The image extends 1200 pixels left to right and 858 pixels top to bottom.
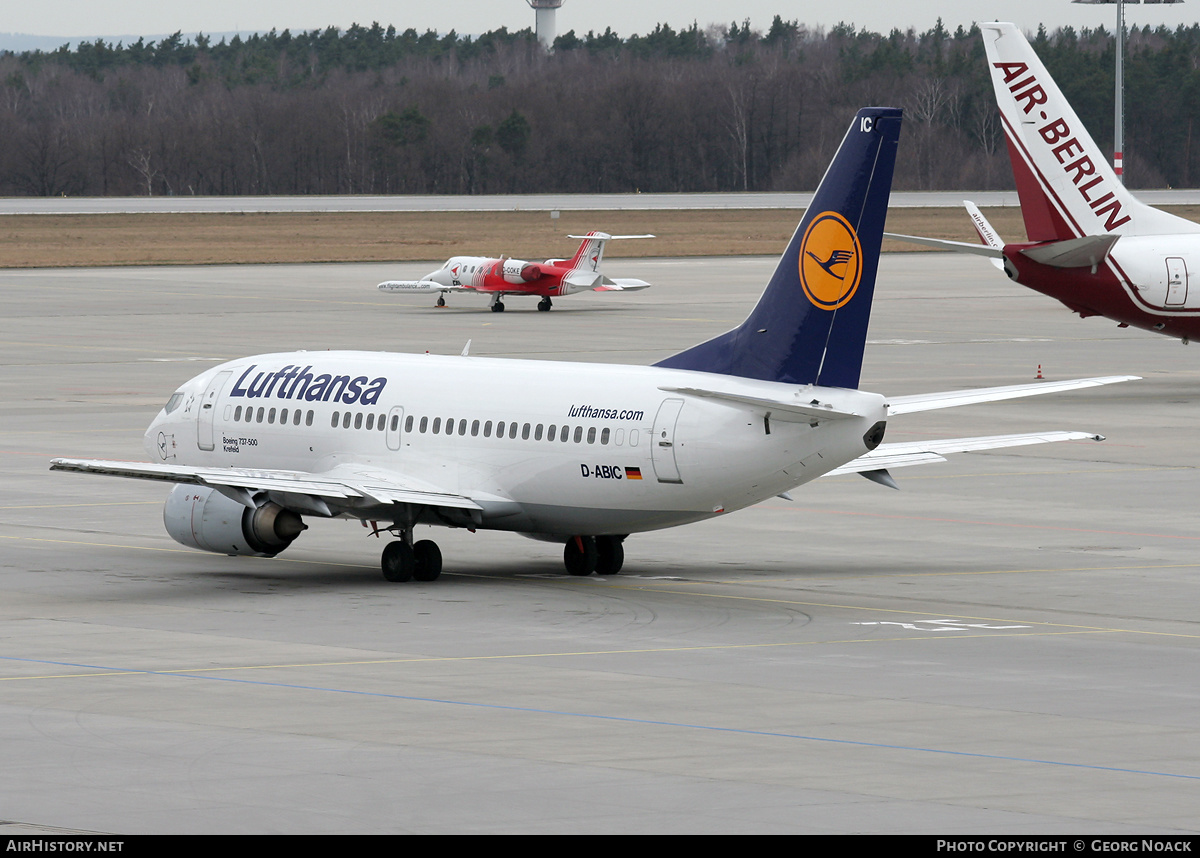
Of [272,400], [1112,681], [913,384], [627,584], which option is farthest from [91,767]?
[913,384]

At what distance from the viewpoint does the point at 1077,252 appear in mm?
57656

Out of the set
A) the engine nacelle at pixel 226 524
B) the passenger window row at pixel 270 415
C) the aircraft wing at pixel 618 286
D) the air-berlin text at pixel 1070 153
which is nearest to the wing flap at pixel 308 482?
the engine nacelle at pixel 226 524

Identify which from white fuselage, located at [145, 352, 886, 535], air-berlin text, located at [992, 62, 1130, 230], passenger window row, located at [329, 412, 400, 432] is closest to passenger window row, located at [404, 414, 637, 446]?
white fuselage, located at [145, 352, 886, 535]

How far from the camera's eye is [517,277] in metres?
96.1

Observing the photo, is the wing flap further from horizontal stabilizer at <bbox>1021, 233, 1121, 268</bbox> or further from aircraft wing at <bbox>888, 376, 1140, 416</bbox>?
horizontal stabilizer at <bbox>1021, 233, 1121, 268</bbox>

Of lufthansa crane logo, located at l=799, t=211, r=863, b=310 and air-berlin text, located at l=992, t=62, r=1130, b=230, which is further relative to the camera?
air-berlin text, located at l=992, t=62, r=1130, b=230

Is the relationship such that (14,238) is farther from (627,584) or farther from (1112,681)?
(1112,681)

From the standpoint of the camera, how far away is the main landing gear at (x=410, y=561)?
100 ft

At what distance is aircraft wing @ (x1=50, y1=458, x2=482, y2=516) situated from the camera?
29438 millimetres

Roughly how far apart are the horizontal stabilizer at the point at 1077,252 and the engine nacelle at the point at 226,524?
3247 centimetres

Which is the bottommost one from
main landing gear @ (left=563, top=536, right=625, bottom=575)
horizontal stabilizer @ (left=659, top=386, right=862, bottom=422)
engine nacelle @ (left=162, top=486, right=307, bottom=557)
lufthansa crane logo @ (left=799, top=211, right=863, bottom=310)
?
main landing gear @ (left=563, top=536, right=625, bottom=575)

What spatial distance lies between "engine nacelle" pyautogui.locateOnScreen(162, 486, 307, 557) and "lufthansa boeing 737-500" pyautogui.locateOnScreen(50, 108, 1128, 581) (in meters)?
0.03

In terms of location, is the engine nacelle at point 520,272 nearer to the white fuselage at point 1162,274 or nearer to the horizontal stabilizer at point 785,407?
the white fuselage at point 1162,274
